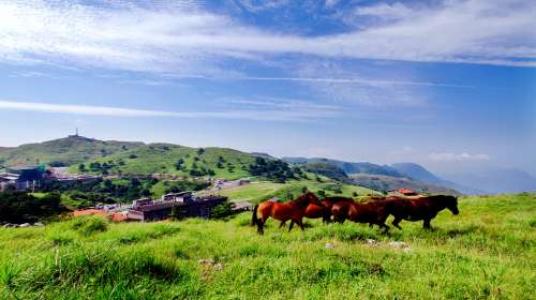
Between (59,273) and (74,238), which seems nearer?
(59,273)

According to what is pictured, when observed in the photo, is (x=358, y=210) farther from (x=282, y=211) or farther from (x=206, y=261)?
(x=206, y=261)

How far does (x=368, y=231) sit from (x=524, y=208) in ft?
65.8

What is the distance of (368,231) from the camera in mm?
14836

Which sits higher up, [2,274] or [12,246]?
[2,274]

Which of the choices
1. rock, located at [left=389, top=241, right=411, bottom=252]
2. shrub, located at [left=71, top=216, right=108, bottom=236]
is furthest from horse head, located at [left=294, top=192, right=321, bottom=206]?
shrub, located at [left=71, top=216, right=108, bottom=236]

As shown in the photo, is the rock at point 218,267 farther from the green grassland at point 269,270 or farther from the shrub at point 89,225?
the shrub at point 89,225

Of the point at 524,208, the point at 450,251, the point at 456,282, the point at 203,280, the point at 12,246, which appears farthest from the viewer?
the point at 524,208

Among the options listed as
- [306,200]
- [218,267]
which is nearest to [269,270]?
[218,267]

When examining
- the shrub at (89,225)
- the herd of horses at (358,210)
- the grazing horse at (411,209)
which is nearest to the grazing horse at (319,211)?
the herd of horses at (358,210)

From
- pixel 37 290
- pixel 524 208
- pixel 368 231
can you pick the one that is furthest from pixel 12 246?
pixel 524 208

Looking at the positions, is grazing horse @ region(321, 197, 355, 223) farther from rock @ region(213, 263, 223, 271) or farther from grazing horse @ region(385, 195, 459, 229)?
rock @ region(213, 263, 223, 271)

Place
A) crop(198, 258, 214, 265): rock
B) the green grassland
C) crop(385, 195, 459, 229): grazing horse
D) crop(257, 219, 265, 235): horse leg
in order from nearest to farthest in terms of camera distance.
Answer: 1. the green grassland
2. crop(198, 258, 214, 265): rock
3. crop(257, 219, 265, 235): horse leg
4. crop(385, 195, 459, 229): grazing horse

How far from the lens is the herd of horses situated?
16156mm

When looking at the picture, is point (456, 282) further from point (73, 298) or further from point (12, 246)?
point (12, 246)
